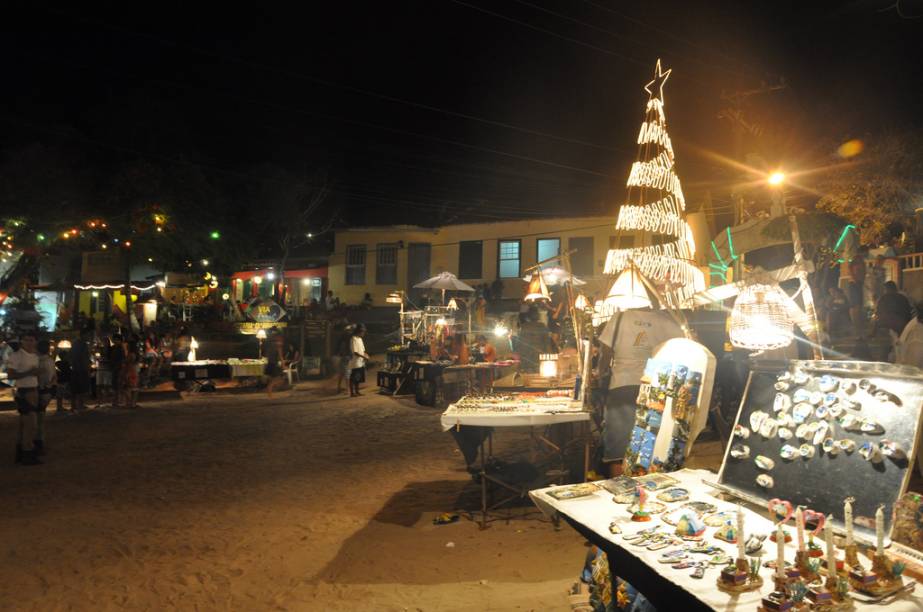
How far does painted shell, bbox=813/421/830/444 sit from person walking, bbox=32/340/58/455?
1073cm

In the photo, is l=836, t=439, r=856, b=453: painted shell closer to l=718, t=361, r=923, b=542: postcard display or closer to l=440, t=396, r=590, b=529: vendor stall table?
l=718, t=361, r=923, b=542: postcard display

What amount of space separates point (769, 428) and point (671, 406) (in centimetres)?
90

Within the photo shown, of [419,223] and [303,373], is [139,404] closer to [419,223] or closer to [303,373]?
[303,373]

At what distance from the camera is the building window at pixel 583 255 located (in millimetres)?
23062

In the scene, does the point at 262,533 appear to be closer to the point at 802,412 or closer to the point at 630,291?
the point at 630,291

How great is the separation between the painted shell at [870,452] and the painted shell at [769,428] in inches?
19.3

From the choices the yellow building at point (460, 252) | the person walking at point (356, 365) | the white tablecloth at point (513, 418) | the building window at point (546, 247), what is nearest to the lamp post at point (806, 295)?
the white tablecloth at point (513, 418)

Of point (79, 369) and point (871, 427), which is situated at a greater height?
point (871, 427)

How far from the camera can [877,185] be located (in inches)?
363

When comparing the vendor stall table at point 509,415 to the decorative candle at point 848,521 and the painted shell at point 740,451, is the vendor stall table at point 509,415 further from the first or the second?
the decorative candle at point 848,521

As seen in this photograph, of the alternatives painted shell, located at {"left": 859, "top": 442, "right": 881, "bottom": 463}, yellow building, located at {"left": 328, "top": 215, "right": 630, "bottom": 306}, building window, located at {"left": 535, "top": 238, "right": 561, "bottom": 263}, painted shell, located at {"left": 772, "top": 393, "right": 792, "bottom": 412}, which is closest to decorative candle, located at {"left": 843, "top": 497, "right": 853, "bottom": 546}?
painted shell, located at {"left": 859, "top": 442, "right": 881, "bottom": 463}

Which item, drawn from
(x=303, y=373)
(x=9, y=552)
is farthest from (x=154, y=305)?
(x=9, y=552)

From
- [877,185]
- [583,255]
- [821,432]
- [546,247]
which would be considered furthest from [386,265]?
[821,432]

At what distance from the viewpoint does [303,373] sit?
66.0 feet
